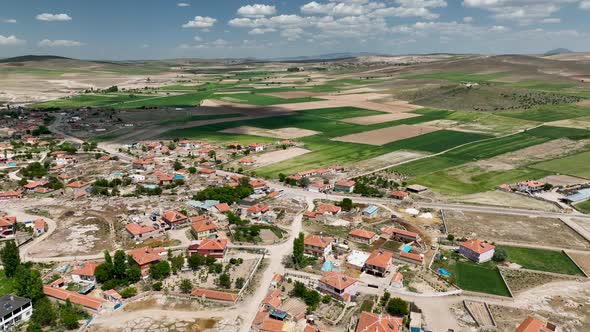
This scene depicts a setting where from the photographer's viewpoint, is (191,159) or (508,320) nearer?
(508,320)

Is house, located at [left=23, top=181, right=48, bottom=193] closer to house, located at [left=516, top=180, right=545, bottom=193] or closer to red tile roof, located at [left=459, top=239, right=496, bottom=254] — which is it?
red tile roof, located at [left=459, top=239, right=496, bottom=254]

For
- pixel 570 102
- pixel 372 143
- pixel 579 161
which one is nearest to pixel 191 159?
pixel 372 143

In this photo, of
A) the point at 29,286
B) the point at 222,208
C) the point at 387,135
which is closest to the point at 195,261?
the point at 29,286

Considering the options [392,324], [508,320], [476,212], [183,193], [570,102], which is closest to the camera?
[392,324]

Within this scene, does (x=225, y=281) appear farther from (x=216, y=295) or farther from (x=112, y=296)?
(x=112, y=296)

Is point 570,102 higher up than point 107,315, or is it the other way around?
point 570,102

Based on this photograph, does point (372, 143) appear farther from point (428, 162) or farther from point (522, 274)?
point (522, 274)
